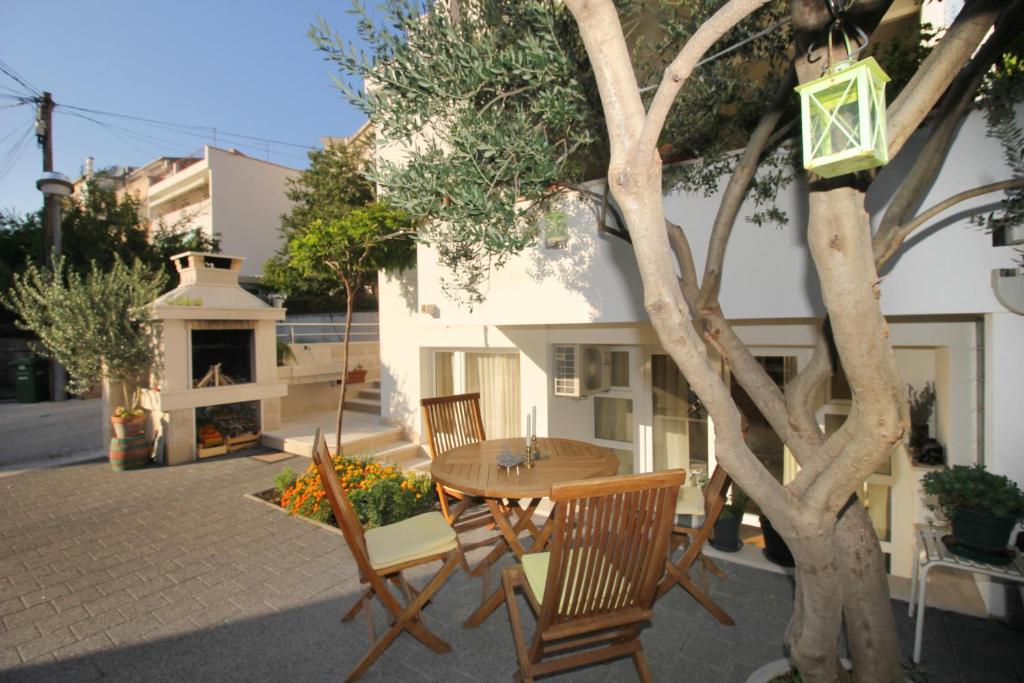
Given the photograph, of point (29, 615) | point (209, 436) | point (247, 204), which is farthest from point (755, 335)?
point (247, 204)

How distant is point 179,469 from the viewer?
23.9 ft

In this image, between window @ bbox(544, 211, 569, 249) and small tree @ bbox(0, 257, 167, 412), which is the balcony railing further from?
window @ bbox(544, 211, 569, 249)

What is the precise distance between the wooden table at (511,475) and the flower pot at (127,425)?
20.1ft

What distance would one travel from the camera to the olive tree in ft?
5.99

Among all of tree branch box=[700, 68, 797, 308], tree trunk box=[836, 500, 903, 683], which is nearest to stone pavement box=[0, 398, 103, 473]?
tree branch box=[700, 68, 797, 308]

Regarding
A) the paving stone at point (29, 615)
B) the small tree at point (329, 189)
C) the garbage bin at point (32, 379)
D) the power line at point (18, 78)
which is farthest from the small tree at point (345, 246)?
the garbage bin at point (32, 379)

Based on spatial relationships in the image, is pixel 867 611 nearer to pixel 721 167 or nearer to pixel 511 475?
pixel 511 475

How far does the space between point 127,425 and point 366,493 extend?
4.95 metres

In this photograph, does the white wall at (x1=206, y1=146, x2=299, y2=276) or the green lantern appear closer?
the green lantern

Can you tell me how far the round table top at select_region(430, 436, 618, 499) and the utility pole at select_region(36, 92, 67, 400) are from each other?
43.3 ft

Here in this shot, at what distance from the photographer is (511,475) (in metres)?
3.49

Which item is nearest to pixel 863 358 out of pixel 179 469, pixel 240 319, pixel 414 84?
pixel 414 84

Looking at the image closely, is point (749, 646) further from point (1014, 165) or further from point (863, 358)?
point (1014, 165)

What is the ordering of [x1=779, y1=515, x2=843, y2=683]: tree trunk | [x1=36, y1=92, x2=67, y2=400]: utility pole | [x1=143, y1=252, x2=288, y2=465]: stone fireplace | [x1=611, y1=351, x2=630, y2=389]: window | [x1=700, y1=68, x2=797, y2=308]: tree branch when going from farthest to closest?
[x1=36, y1=92, x2=67, y2=400]: utility pole < [x1=143, y1=252, x2=288, y2=465]: stone fireplace < [x1=611, y1=351, x2=630, y2=389]: window < [x1=700, y1=68, x2=797, y2=308]: tree branch < [x1=779, y1=515, x2=843, y2=683]: tree trunk
